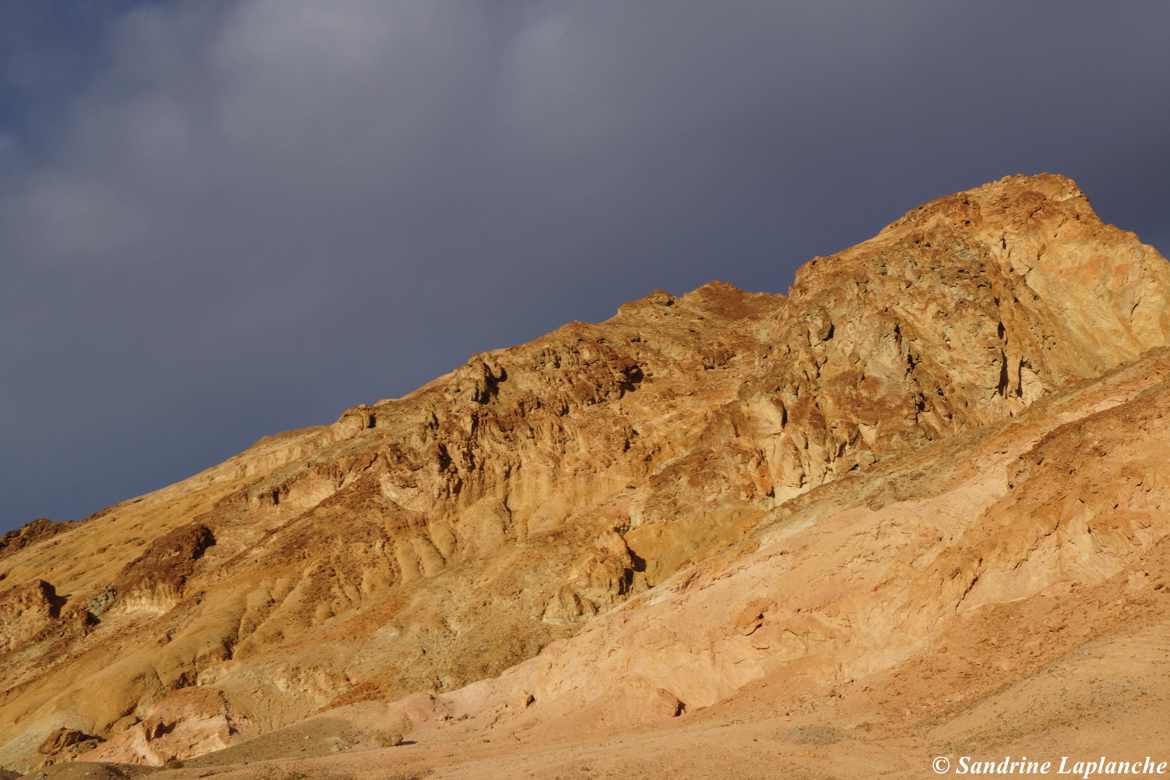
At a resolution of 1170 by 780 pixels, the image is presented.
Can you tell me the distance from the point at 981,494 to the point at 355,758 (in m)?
18.7

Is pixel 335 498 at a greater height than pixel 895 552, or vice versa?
pixel 335 498

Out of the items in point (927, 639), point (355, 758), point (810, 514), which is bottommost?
point (927, 639)

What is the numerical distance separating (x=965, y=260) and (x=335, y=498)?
37170 millimetres

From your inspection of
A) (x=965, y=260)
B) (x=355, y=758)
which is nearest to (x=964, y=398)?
(x=965, y=260)

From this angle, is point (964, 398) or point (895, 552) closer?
point (895, 552)

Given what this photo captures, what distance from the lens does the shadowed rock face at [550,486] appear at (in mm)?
37781

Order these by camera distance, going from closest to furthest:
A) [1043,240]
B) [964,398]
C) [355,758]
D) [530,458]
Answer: [355,758] → [964,398] → [1043,240] → [530,458]

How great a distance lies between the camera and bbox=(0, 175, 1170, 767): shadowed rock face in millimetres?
37781

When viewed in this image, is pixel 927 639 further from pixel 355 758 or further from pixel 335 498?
pixel 335 498

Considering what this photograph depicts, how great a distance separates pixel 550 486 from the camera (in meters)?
48.8

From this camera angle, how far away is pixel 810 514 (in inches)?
1174

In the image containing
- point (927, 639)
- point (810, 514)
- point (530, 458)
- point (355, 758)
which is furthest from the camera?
point (530, 458)

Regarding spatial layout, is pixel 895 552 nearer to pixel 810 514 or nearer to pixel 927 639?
pixel 927 639

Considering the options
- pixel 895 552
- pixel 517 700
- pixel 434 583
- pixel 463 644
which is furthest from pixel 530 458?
pixel 895 552
